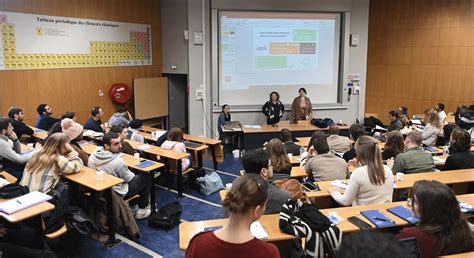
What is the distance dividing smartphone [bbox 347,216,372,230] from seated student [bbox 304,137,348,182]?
118 cm

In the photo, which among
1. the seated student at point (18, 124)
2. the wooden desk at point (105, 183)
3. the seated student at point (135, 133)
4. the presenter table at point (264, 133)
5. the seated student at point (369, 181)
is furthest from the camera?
the presenter table at point (264, 133)

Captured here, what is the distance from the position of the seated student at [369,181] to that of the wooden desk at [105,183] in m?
2.50

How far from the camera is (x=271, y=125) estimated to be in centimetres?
940

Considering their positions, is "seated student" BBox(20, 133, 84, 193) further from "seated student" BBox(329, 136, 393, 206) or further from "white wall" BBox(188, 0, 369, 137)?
"white wall" BBox(188, 0, 369, 137)

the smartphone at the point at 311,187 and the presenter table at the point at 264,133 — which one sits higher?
the smartphone at the point at 311,187

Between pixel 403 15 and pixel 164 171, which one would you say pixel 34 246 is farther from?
pixel 403 15

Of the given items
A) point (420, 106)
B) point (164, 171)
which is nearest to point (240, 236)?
point (164, 171)

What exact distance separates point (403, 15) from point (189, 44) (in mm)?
6814

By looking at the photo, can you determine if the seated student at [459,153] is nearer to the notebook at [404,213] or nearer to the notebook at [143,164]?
the notebook at [404,213]

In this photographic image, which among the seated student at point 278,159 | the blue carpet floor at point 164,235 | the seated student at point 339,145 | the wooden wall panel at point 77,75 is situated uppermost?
the wooden wall panel at point 77,75

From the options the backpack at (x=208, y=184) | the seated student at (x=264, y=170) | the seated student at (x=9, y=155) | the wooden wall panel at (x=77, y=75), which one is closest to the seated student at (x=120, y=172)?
the seated student at (x=9, y=155)

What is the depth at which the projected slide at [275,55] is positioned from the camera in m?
9.88

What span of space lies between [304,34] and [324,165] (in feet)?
21.1

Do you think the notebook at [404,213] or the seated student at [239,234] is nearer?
the seated student at [239,234]
